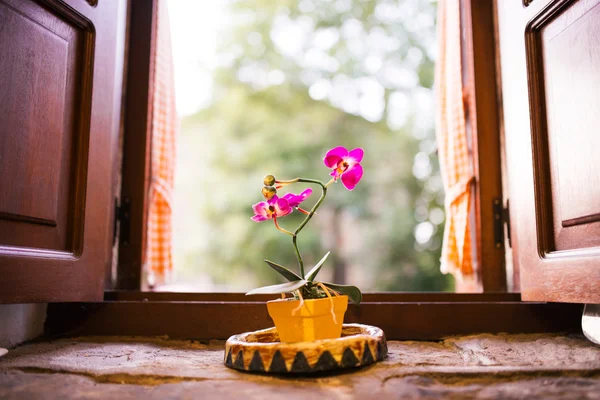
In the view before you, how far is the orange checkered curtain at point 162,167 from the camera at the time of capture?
7.22 ft

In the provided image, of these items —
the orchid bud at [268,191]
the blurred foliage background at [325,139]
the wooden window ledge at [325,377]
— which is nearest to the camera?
the wooden window ledge at [325,377]

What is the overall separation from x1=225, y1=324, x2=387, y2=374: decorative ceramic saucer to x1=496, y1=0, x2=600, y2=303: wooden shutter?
0.59 meters

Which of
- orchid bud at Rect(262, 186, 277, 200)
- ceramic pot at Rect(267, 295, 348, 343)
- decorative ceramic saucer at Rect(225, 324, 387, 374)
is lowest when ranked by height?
decorative ceramic saucer at Rect(225, 324, 387, 374)

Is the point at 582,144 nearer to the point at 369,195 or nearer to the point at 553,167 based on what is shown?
the point at 553,167

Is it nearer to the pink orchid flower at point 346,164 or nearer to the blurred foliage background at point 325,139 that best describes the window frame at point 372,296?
the pink orchid flower at point 346,164

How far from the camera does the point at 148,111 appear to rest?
1880 millimetres

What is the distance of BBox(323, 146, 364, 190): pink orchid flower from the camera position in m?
1.10

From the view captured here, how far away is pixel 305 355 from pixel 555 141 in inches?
35.9

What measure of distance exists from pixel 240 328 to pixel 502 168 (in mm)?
1145

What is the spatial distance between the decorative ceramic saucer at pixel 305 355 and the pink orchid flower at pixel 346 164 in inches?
14.1

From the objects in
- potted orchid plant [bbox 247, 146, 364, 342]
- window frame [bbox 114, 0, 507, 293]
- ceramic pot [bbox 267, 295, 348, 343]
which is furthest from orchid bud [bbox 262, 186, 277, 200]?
window frame [bbox 114, 0, 507, 293]

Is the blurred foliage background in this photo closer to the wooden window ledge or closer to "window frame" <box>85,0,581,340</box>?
"window frame" <box>85,0,581,340</box>

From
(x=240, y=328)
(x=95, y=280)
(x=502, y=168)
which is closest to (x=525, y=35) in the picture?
(x=502, y=168)

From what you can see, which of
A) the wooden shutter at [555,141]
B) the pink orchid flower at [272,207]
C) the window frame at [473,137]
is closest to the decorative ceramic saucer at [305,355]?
the pink orchid flower at [272,207]
